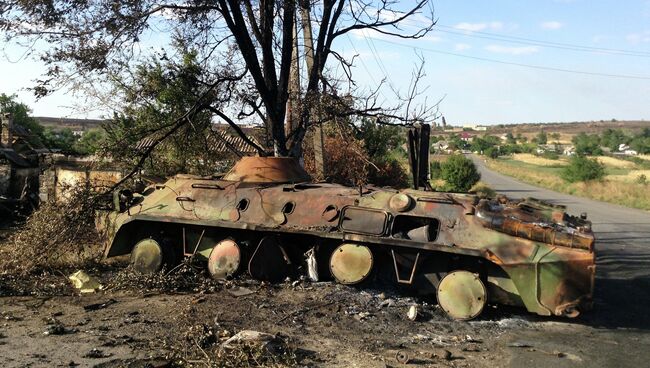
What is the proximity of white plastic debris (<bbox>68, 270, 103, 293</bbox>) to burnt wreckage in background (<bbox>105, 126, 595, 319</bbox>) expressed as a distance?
27.5 inches

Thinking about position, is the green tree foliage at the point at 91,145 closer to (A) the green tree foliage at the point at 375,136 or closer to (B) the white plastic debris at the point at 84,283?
(B) the white plastic debris at the point at 84,283

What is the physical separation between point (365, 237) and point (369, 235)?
6 centimetres

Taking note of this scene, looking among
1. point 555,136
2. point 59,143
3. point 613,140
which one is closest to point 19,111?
point 59,143

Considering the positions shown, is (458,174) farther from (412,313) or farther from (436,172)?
(412,313)

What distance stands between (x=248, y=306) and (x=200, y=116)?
702 cm

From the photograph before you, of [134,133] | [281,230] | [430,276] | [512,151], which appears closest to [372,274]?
[430,276]

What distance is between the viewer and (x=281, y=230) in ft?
28.0

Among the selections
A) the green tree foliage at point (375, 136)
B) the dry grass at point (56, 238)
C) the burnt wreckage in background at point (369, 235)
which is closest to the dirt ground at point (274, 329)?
the burnt wreckage in background at point (369, 235)

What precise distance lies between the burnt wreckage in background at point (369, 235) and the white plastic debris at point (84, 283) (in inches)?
27.5

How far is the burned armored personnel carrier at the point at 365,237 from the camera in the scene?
288 inches

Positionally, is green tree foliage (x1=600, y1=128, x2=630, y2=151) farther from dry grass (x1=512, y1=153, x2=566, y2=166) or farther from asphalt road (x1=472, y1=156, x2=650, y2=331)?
asphalt road (x1=472, y1=156, x2=650, y2=331)

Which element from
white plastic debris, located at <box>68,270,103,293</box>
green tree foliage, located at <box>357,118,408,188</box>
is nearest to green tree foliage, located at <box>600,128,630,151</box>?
green tree foliage, located at <box>357,118,408,188</box>

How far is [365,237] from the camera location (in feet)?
26.4

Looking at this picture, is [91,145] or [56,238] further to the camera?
[91,145]
